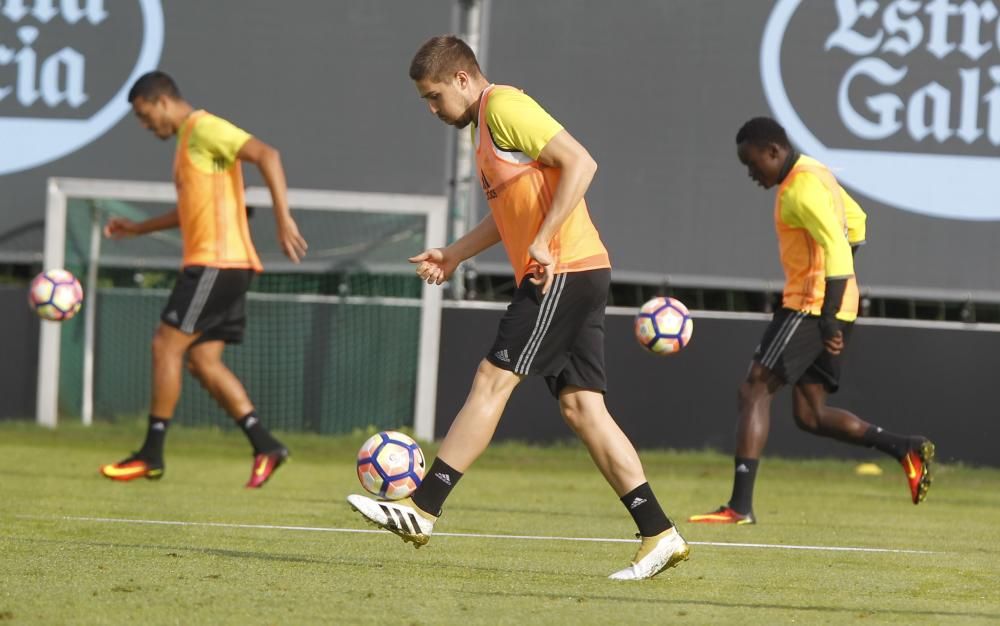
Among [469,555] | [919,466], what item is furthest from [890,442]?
[469,555]

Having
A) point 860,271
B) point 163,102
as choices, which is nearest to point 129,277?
point 163,102

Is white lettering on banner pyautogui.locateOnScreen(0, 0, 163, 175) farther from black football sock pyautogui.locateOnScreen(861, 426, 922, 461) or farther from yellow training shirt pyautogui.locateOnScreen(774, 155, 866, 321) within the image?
black football sock pyautogui.locateOnScreen(861, 426, 922, 461)

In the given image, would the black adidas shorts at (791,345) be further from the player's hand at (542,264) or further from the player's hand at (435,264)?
the player's hand at (542,264)

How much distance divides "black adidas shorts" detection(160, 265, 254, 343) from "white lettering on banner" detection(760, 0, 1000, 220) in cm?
569

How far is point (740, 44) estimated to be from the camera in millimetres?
13188

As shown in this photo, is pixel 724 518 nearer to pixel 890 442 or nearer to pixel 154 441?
pixel 890 442

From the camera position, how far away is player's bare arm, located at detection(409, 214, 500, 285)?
6.08 m

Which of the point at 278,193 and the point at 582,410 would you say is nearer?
the point at 582,410

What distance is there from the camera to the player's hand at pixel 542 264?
5414 mm

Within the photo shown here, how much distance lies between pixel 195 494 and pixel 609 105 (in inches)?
229

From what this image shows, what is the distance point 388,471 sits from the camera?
586cm

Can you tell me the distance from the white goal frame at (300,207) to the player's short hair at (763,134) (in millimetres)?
4774

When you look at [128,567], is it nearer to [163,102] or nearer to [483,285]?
[163,102]

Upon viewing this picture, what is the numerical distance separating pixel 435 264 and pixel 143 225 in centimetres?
418
